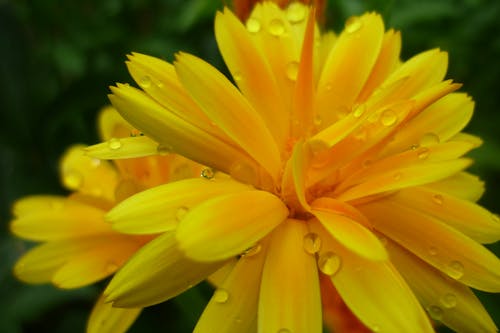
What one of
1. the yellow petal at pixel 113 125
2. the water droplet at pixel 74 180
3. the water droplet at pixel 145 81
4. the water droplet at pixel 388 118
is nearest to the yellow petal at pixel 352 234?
the water droplet at pixel 388 118

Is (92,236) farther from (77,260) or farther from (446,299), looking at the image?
(446,299)

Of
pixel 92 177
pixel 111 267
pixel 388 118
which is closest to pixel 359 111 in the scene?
pixel 388 118

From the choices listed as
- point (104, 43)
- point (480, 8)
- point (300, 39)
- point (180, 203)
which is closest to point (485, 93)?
point (480, 8)

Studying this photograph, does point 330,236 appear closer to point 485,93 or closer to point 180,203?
point 180,203

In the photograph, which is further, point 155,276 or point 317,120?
point 317,120

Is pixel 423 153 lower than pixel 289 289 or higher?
higher

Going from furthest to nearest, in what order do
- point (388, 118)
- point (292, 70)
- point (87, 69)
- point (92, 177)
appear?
1. point (87, 69)
2. point (92, 177)
3. point (292, 70)
4. point (388, 118)

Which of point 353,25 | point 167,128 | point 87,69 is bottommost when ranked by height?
point 167,128

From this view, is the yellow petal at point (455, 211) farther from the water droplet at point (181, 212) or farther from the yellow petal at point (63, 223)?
the yellow petal at point (63, 223)
